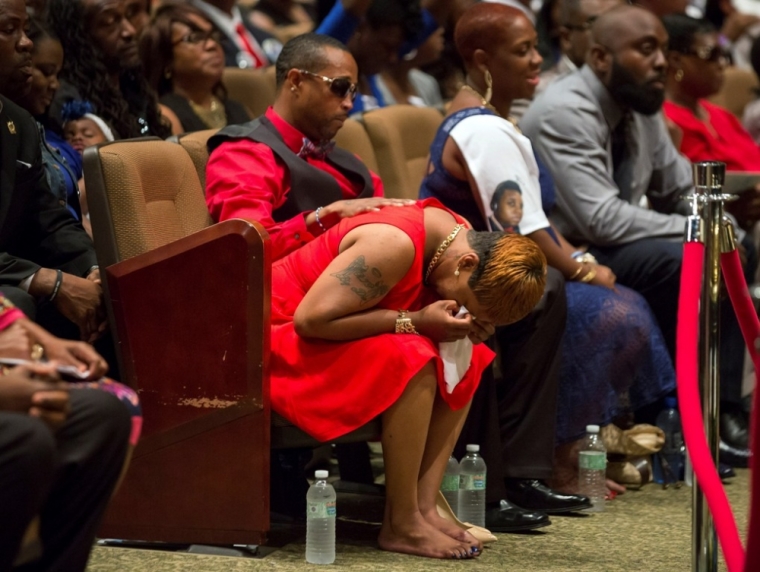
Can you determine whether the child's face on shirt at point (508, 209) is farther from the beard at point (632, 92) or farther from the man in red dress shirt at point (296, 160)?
the beard at point (632, 92)

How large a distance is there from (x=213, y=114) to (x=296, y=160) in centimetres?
120

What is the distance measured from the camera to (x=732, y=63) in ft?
25.0

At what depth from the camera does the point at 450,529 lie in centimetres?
314

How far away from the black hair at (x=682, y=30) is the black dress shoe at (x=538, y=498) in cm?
257

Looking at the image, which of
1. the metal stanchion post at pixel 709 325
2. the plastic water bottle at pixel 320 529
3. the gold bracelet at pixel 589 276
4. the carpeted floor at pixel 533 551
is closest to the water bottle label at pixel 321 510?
the plastic water bottle at pixel 320 529

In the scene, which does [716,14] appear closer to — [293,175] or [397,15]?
[397,15]

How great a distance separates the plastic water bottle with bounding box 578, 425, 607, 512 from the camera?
3738 millimetres

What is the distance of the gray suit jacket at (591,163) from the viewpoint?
4.20 meters

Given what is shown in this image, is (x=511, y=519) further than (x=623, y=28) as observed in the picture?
No

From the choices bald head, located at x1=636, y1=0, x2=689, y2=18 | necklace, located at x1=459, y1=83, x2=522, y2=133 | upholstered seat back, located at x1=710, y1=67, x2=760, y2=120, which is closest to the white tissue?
necklace, located at x1=459, y1=83, x2=522, y2=133

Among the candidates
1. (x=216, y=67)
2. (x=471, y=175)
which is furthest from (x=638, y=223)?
(x=216, y=67)

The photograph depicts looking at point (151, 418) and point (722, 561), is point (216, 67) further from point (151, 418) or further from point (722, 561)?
point (722, 561)

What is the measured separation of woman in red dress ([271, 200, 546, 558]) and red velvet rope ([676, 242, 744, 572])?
0.60m

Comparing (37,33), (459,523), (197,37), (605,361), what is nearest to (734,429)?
(605,361)
